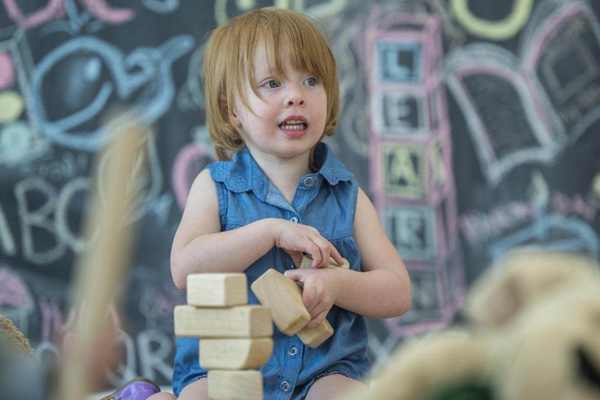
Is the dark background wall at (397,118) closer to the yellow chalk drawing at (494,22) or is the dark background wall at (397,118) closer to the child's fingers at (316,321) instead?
the yellow chalk drawing at (494,22)

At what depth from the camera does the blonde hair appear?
114 cm

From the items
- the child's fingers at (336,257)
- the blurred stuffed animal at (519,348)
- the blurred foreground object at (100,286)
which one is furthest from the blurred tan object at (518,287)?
the child's fingers at (336,257)

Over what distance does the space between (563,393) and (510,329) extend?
40 millimetres

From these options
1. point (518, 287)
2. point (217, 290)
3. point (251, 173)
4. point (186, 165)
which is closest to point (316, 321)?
point (217, 290)

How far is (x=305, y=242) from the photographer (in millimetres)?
992

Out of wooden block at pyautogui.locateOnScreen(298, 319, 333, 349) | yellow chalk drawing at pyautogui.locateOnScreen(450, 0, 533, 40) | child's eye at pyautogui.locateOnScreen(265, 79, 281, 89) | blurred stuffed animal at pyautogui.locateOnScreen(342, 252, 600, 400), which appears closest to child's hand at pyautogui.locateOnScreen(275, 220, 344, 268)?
wooden block at pyautogui.locateOnScreen(298, 319, 333, 349)

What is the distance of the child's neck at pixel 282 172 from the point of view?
1187mm

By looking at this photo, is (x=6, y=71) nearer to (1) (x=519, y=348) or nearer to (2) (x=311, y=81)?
(2) (x=311, y=81)

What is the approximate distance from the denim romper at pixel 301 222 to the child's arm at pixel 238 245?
0.06 m

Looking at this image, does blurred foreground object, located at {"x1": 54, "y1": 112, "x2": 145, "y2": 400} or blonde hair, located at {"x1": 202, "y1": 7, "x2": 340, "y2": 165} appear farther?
blonde hair, located at {"x1": 202, "y1": 7, "x2": 340, "y2": 165}

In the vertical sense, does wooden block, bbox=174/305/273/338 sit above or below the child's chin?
Answer: below

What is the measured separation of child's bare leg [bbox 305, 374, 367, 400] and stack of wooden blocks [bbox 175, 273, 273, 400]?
33cm

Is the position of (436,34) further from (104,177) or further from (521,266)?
(521,266)

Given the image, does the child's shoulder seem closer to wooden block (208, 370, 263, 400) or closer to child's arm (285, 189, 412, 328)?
child's arm (285, 189, 412, 328)
